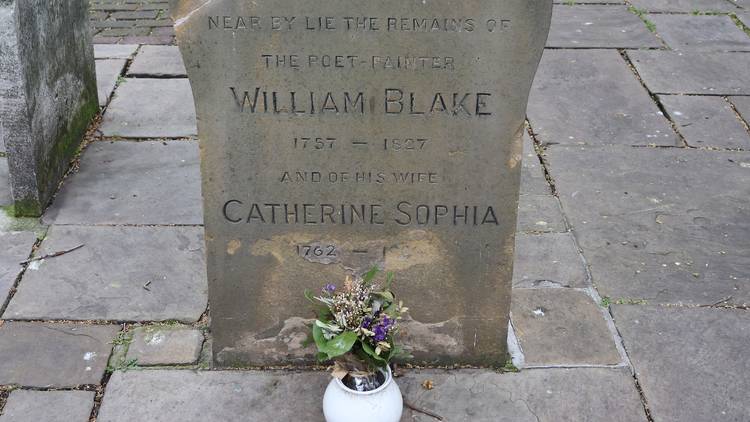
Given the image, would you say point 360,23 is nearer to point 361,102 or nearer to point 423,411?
point 361,102

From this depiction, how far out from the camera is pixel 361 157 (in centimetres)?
309

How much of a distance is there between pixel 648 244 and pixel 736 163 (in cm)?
114

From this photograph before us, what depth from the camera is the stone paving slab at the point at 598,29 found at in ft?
22.2

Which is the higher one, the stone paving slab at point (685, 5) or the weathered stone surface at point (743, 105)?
the stone paving slab at point (685, 5)

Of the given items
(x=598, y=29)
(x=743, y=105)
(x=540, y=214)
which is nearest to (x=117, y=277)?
(x=540, y=214)

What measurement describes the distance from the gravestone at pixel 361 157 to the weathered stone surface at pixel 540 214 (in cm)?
116

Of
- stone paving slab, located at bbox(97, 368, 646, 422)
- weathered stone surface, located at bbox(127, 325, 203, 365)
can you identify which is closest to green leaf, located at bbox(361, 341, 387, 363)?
stone paving slab, located at bbox(97, 368, 646, 422)

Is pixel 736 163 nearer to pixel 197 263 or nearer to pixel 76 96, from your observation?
pixel 197 263

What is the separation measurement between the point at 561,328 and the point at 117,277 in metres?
1.92

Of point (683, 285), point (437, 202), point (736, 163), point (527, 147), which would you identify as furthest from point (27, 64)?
point (736, 163)

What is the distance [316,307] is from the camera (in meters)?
3.19

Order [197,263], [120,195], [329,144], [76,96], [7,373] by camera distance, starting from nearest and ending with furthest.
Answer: [329,144] → [7,373] → [197,263] → [120,195] → [76,96]

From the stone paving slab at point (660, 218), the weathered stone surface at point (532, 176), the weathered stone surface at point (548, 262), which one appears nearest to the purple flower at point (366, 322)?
the weathered stone surface at point (548, 262)

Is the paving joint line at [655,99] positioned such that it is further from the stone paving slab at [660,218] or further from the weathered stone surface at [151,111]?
the weathered stone surface at [151,111]
